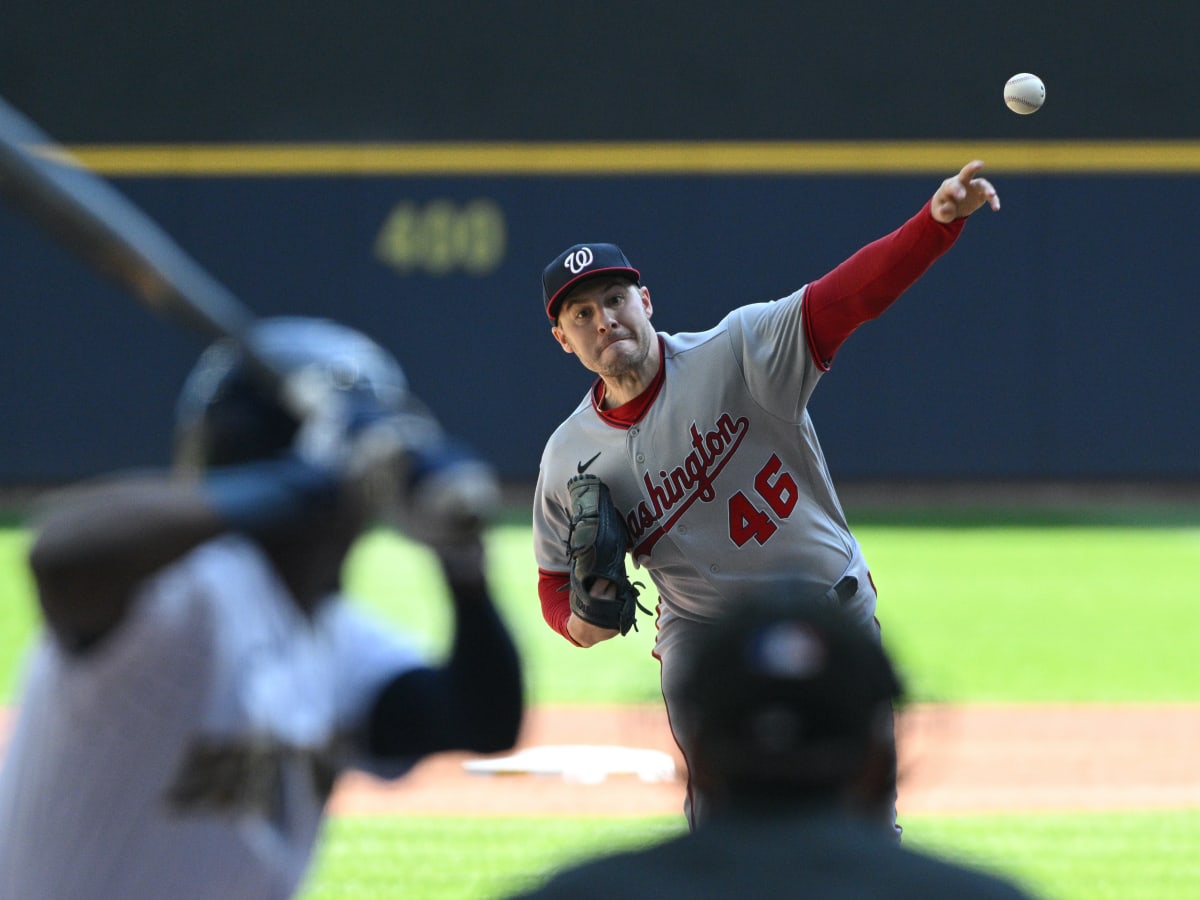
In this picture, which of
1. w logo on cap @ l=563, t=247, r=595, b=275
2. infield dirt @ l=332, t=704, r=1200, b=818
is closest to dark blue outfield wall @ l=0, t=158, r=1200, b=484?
infield dirt @ l=332, t=704, r=1200, b=818

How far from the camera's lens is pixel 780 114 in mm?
15992

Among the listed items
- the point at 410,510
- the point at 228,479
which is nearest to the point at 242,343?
the point at 228,479

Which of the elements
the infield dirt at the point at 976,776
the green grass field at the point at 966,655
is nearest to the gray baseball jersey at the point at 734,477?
the green grass field at the point at 966,655

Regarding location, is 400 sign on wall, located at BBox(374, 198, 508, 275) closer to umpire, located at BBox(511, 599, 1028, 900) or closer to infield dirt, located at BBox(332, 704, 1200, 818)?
infield dirt, located at BBox(332, 704, 1200, 818)

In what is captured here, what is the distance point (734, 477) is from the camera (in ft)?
14.0

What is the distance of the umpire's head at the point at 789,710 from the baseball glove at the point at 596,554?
8.50 ft

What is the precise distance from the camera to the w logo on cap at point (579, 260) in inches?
174

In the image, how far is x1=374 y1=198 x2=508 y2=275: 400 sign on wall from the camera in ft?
52.9

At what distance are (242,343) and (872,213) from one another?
1444 centimetres

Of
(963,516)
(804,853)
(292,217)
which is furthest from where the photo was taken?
(292,217)

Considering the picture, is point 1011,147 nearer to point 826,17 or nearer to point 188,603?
point 826,17

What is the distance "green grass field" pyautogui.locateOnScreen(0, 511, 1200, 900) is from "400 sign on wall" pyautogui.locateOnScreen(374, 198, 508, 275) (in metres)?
2.98

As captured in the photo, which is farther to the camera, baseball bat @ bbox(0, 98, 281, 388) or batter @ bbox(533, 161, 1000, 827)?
batter @ bbox(533, 161, 1000, 827)

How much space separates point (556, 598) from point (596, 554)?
0.43 meters
